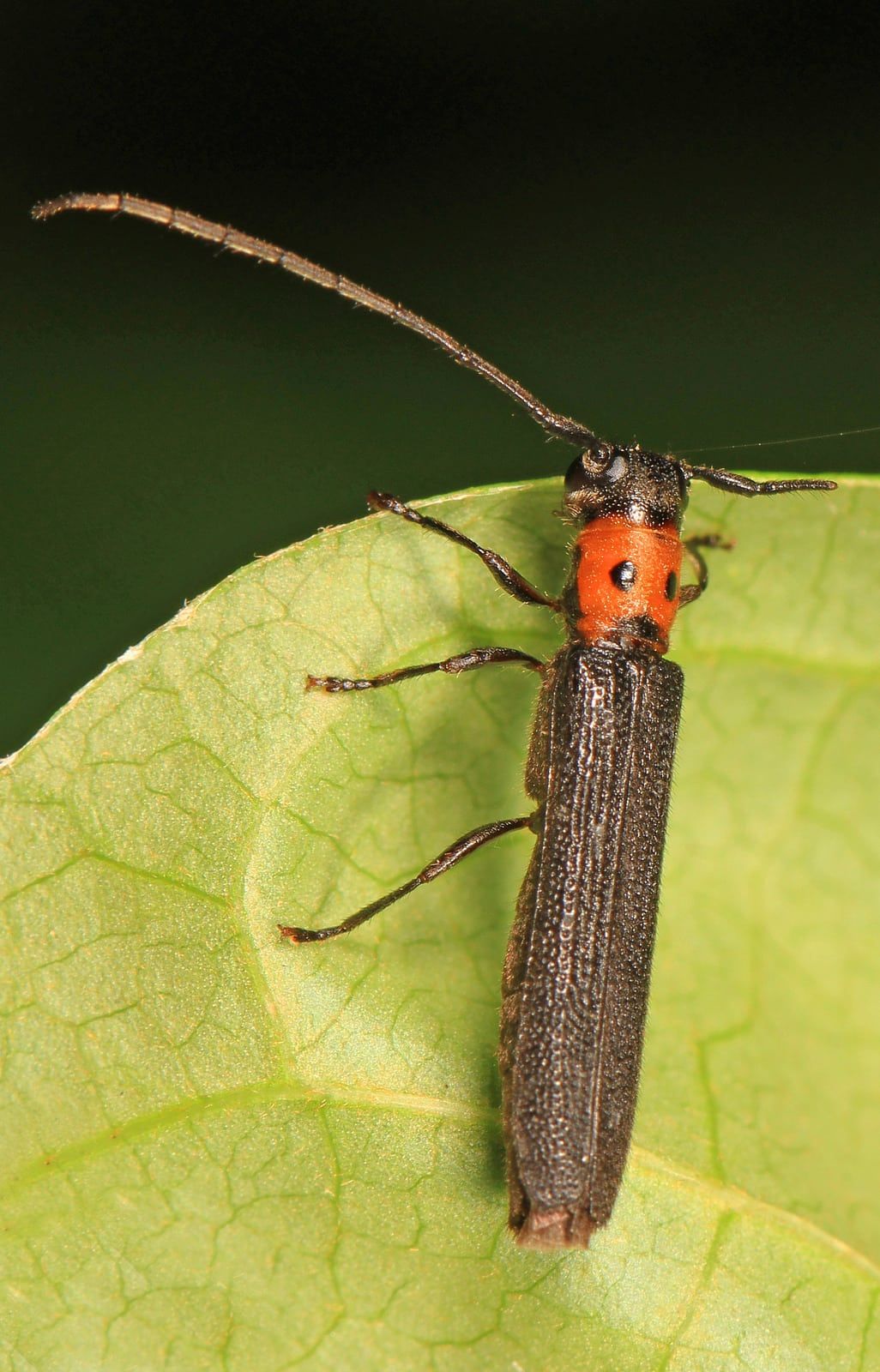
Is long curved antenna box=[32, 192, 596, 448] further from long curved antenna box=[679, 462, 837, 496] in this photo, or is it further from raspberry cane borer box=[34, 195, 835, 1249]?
long curved antenna box=[679, 462, 837, 496]

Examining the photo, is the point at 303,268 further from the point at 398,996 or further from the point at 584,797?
the point at 398,996

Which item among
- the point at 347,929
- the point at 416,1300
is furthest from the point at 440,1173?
the point at 347,929

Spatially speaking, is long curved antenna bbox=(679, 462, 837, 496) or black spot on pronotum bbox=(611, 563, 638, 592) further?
black spot on pronotum bbox=(611, 563, 638, 592)

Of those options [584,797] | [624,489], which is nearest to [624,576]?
[624,489]

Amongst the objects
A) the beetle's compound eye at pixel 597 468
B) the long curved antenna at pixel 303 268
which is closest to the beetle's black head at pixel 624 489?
the beetle's compound eye at pixel 597 468

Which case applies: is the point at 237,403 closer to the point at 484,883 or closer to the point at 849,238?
the point at 484,883

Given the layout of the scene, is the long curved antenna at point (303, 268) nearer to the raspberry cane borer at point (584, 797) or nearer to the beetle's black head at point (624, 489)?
the raspberry cane borer at point (584, 797)

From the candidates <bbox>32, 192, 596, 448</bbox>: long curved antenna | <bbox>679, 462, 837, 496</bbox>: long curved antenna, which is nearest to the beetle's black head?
<bbox>32, 192, 596, 448</bbox>: long curved antenna
